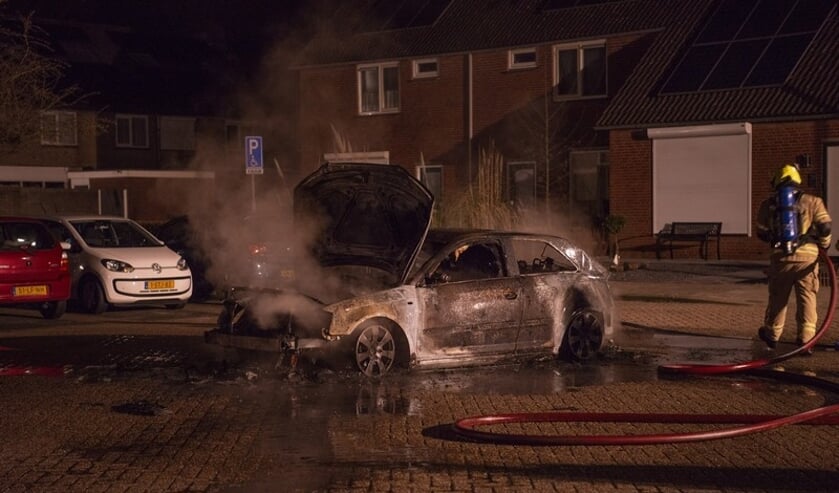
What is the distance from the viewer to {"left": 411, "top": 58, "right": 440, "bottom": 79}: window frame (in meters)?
33.5

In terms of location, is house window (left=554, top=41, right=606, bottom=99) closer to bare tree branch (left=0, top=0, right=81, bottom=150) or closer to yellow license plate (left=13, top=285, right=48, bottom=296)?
bare tree branch (left=0, top=0, right=81, bottom=150)

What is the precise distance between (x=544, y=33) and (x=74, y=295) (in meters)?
17.6

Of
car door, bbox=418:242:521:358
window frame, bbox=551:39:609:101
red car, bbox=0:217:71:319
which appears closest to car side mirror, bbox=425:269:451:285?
car door, bbox=418:242:521:358

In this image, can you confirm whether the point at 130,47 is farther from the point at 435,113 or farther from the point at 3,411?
the point at 3,411

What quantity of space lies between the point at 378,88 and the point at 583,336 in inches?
932

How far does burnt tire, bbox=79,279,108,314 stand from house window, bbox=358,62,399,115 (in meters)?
17.9

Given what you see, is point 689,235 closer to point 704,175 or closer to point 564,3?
point 704,175

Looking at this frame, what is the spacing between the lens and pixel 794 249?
39.8ft

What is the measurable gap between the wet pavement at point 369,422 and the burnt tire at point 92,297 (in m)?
3.18

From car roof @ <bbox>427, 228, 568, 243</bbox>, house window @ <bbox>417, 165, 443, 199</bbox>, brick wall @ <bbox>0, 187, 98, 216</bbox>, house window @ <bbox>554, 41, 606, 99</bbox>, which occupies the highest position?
house window @ <bbox>554, 41, 606, 99</bbox>

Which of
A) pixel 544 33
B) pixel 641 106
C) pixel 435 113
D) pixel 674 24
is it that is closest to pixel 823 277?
pixel 641 106

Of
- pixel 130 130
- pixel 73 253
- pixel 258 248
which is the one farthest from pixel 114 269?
pixel 130 130

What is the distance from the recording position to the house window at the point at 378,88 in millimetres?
34406

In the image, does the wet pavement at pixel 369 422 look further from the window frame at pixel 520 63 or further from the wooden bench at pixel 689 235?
the window frame at pixel 520 63
